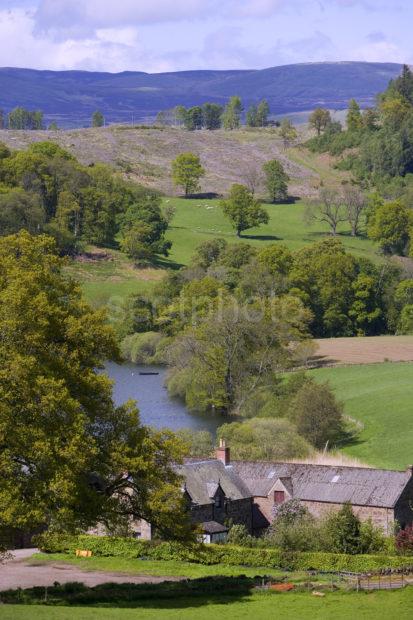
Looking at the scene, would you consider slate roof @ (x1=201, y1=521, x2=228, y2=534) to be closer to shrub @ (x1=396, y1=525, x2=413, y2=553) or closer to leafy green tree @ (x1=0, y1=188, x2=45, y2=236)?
shrub @ (x1=396, y1=525, x2=413, y2=553)

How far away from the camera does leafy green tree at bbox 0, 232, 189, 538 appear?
38.0 m

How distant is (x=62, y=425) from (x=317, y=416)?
148ft

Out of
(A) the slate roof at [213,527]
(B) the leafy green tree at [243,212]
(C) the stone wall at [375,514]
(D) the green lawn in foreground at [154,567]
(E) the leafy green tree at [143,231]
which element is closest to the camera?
(D) the green lawn in foreground at [154,567]

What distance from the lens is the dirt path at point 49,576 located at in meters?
45.2

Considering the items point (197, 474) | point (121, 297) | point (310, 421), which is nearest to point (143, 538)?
point (197, 474)

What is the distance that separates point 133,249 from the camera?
152 meters

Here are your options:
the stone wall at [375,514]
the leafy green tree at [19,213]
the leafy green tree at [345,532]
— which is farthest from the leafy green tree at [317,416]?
the leafy green tree at [19,213]

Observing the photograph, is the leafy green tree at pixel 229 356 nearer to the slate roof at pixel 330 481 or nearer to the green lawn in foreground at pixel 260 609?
→ the slate roof at pixel 330 481

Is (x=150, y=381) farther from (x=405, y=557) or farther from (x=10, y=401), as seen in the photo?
(x=10, y=401)

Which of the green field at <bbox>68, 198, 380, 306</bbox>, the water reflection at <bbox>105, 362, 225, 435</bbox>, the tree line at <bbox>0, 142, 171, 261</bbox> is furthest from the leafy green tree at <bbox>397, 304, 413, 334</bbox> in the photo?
the tree line at <bbox>0, 142, 171, 261</bbox>

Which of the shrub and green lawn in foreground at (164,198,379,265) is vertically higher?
green lawn in foreground at (164,198,379,265)

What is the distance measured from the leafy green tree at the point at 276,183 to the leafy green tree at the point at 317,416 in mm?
107022

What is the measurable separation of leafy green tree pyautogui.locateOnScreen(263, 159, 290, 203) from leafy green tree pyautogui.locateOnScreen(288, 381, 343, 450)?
107 meters

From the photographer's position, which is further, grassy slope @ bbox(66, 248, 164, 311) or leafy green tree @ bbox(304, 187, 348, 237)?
leafy green tree @ bbox(304, 187, 348, 237)
